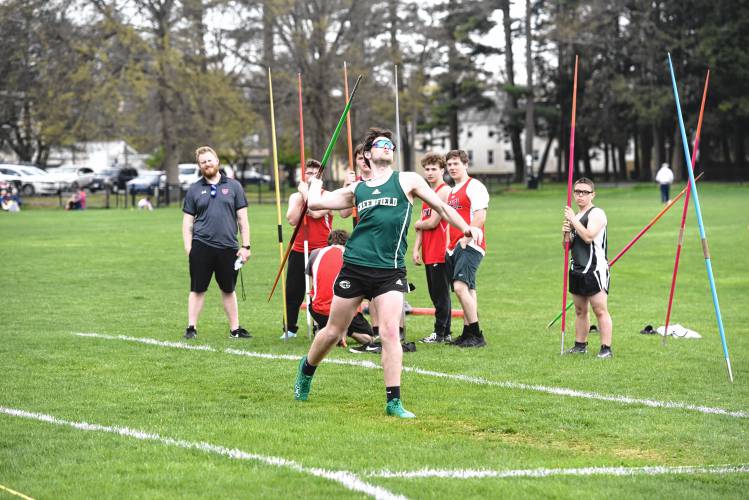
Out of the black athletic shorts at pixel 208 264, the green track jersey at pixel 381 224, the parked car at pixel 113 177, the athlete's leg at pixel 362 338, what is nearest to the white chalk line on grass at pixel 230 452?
the green track jersey at pixel 381 224

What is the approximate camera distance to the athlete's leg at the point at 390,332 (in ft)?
25.4

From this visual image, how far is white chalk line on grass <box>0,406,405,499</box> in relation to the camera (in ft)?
18.8

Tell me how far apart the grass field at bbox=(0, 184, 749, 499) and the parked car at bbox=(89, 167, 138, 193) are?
52.7 m

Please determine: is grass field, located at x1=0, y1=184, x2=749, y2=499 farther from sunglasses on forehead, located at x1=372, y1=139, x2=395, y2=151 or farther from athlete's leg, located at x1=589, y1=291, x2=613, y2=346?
sunglasses on forehead, located at x1=372, y1=139, x2=395, y2=151

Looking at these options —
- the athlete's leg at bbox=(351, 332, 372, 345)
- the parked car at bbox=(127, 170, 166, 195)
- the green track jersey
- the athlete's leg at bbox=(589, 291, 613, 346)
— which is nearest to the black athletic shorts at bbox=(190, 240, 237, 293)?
the athlete's leg at bbox=(351, 332, 372, 345)

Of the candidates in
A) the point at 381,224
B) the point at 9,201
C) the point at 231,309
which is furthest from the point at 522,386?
the point at 9,201

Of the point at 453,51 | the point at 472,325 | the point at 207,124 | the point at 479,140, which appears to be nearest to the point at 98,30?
the point at 207,124

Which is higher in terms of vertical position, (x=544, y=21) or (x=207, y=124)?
(x=544, y=21)

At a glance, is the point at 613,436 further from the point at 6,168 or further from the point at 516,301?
the point at 6,168

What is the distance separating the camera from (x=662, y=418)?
7695 millimetres

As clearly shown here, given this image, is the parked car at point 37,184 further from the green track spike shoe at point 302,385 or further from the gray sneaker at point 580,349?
the green track spike shoe at point 302,385

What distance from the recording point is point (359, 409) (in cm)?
802

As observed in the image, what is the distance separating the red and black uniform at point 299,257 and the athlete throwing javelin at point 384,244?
11.7 ft

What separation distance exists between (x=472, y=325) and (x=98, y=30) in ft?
150
